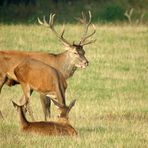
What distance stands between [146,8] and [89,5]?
4.65 m

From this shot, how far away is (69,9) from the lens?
133 feet

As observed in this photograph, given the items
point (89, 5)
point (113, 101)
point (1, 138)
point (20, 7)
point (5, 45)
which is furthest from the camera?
point (89, 5)

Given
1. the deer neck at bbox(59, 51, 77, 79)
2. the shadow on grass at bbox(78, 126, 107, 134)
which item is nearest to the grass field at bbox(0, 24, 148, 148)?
the shadow on grass at bbox(78, 126, 107, 134)

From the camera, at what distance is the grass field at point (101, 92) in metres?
10.8

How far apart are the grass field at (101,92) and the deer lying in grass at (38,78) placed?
0.62 metres

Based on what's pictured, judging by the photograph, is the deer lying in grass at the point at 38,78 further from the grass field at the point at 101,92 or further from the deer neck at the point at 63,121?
the deer neck at the point at 63,121

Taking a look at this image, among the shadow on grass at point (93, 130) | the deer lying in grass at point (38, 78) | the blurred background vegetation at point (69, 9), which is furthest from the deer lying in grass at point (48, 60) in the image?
the blurred background vegetation at point (69, 9)

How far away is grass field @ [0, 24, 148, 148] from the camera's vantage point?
10789 millimetres

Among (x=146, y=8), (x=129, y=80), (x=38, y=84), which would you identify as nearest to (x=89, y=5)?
(x=146, y=8)

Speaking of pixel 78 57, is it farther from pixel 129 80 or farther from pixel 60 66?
pixel 129 80

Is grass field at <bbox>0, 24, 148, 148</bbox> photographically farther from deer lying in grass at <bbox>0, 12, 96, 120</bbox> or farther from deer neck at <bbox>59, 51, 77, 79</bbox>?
deer neck at <bbox>59, 51, 77, 79</bbox>

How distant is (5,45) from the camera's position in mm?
22797

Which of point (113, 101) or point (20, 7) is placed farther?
point (20, 7)

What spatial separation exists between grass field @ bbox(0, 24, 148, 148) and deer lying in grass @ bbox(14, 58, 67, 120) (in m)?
0.62
